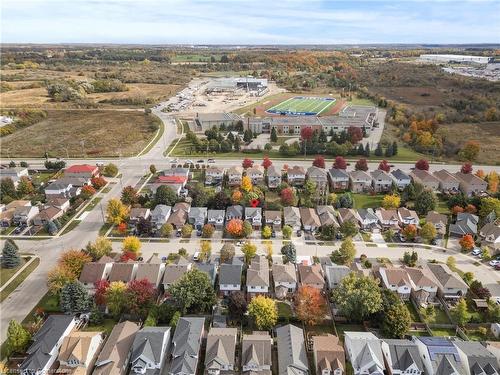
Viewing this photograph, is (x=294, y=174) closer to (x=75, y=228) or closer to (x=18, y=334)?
(x=75, y=228)

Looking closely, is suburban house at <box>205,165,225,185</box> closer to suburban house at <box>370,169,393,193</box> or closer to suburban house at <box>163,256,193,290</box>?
suburban house at <box>163,256,193,290</box>

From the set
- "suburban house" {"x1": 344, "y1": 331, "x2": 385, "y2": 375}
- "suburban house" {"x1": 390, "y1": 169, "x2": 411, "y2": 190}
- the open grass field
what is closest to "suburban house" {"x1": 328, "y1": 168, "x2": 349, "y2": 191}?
"suburban house" {"x1": 390, "y1": 169, "x2": 411, "y2": 190}

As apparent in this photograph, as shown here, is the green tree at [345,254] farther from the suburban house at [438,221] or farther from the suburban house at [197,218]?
the suburban house at [197,218]

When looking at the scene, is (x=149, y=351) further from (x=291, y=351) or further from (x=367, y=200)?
(x=367, y=200)

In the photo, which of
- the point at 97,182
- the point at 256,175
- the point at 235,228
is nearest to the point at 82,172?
the point at 97,182

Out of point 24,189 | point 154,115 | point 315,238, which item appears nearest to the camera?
point 315,238

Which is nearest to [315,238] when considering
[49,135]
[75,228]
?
[75,228]

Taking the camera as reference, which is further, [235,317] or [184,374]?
[235,317]

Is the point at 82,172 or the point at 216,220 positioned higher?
the point at 82,172
